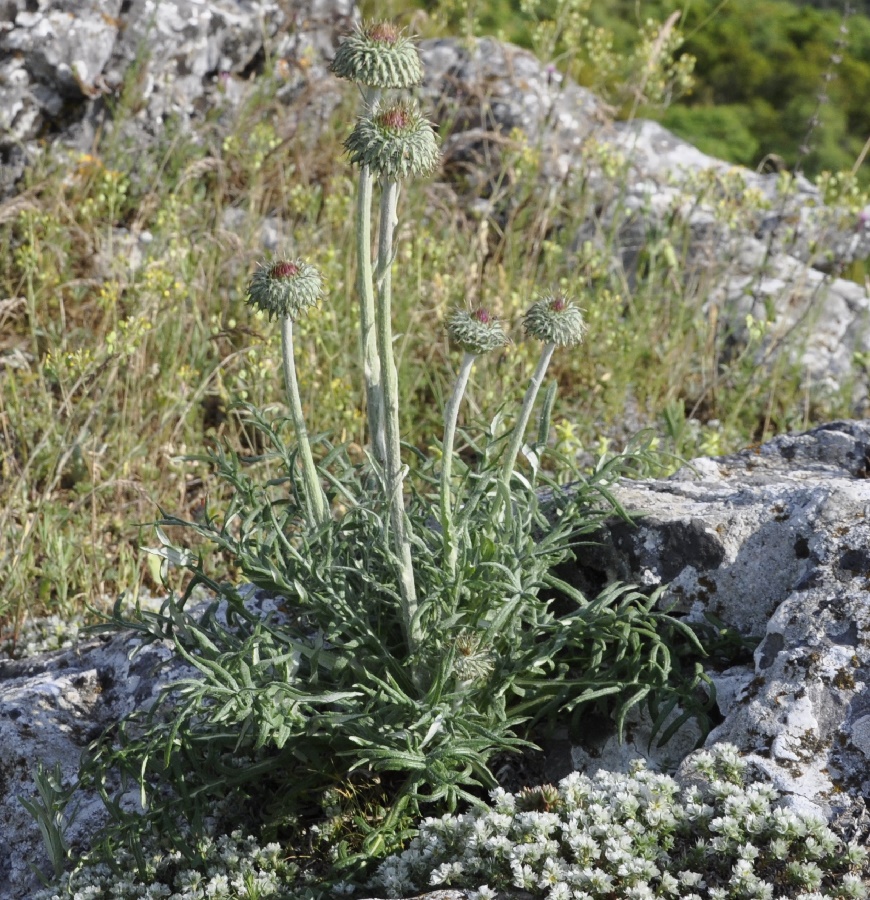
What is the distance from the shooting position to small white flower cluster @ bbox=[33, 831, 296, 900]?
241cm

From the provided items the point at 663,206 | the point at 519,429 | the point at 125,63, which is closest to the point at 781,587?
the point at 519,429

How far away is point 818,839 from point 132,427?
Answer: 3171mm

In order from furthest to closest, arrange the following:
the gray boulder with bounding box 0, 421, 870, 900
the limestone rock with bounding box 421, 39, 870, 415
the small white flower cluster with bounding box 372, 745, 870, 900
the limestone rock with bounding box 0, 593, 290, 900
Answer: the limestone rock with bounding box 421, 39, 870, 415 < the limestone rock with bounding box 0, 593, 290, 900 < the gray boulder with bounding box 0, 421, 870, 900 < the small white flower cluster with bounding box 372, 745, 870, 900

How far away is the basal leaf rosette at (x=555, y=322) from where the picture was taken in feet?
8.21

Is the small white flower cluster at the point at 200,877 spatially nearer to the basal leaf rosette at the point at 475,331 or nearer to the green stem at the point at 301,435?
the green stem at the point at 301,435

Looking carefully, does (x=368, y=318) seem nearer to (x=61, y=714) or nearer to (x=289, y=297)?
(x=289, y=297)

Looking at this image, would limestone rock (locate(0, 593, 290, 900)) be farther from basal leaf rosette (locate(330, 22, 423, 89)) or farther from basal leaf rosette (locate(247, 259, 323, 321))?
basal leaf rosette (locate(330, 22, 423, 89))

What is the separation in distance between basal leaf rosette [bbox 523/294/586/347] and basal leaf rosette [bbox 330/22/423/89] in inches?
22.8

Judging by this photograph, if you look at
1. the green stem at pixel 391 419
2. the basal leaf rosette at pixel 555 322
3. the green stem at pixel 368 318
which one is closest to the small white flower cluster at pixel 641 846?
the green stem at pixel 391 419

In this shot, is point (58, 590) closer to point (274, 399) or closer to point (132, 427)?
point (132, 427)

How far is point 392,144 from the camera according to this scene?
2.22 meters

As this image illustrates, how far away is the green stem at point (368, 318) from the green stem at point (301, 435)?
0.51 feet

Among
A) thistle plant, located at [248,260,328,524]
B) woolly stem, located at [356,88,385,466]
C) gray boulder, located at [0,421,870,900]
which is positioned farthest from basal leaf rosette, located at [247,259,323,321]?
gray boulder, located at [0,421,870,900]

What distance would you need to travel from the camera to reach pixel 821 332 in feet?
20.2
